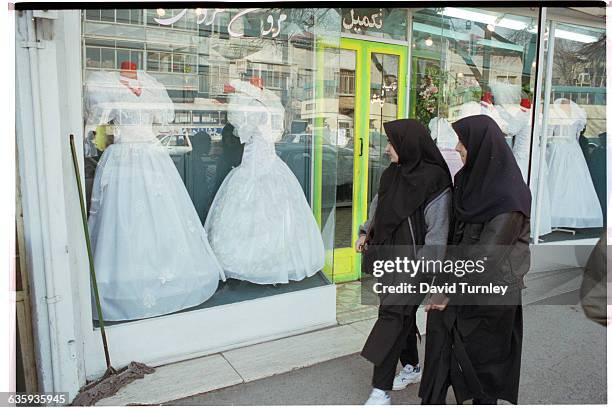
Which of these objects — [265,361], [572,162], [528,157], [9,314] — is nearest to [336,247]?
[265,361]

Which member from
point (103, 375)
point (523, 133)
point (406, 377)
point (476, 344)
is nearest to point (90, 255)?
point (103, 375)

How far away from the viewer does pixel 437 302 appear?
9.39 feet

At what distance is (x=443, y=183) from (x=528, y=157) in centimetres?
287

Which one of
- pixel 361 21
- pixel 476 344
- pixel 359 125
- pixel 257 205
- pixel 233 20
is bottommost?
pixel 476 344

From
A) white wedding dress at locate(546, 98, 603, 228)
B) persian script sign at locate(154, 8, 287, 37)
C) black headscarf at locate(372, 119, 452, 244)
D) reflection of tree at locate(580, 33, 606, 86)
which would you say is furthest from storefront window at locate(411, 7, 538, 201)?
black headscarf at locate(372, 119, 452, 244)

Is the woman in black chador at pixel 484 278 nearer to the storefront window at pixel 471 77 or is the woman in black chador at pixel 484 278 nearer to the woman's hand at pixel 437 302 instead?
the woman's hand at pixel 437 302

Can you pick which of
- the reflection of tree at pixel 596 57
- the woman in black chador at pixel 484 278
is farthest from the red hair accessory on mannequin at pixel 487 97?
the woman in black chador at pixel 484 278

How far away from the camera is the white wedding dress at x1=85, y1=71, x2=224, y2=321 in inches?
139

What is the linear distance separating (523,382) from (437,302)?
3.68ft

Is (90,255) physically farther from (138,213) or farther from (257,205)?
(257,205)

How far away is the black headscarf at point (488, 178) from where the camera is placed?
2617mm

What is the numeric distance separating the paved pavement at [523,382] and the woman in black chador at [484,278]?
464 millimetres

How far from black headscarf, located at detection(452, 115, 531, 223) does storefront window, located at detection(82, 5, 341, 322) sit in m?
1.81

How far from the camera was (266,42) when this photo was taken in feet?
13.7
